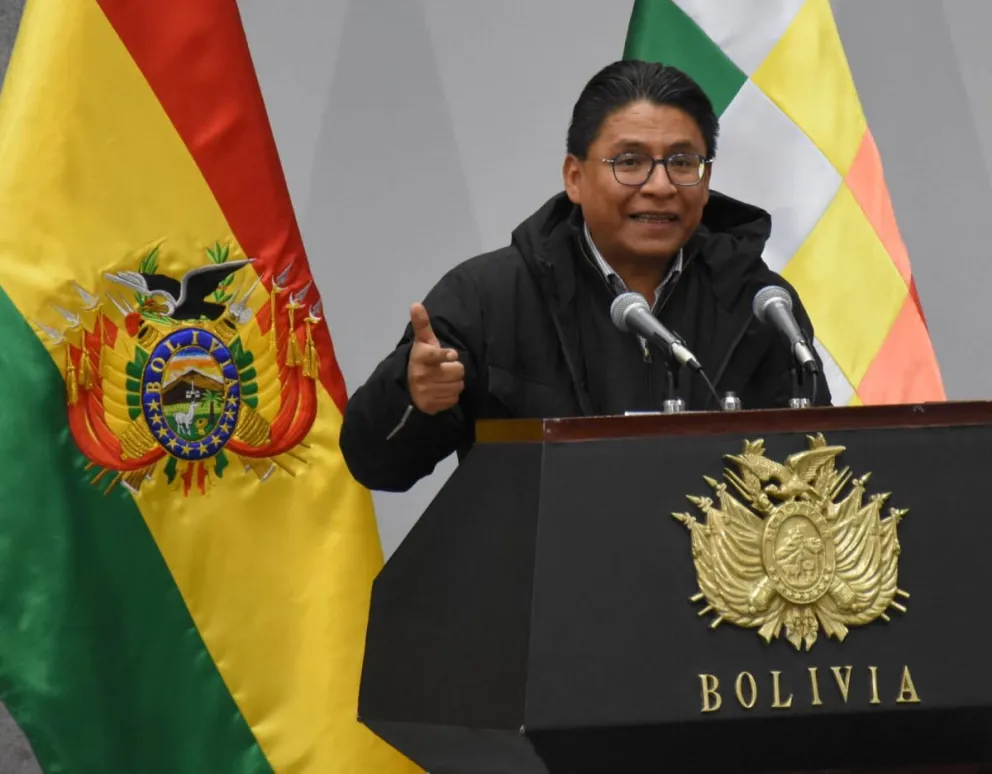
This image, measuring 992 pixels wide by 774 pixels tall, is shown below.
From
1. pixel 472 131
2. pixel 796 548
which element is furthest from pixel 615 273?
pixel 472 131

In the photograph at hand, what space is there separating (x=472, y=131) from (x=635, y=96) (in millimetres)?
1233

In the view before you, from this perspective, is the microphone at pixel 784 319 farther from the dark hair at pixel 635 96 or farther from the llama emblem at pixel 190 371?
the llama emblem at pixel 190 371

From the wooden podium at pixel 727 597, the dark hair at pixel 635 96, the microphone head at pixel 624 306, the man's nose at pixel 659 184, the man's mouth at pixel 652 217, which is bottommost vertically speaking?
the wooden podium at pixel 727 597

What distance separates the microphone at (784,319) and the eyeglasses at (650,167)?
0.72ft

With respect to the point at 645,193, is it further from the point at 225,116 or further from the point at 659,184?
the point at 225,116

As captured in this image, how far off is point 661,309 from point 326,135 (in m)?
1.23

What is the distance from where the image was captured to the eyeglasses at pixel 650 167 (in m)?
1.71

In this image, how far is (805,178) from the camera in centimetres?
258

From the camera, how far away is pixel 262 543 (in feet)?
6.71

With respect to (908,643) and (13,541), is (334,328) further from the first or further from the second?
(908,643)

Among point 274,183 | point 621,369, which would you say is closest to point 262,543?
point 274,183

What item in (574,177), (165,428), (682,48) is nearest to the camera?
(574,177)

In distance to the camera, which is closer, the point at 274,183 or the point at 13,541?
the point at 13,541

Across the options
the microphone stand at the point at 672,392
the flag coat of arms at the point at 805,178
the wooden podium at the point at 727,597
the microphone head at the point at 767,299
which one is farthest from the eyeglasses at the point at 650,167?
the flag coat of arms at the point at 805,178
